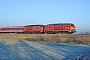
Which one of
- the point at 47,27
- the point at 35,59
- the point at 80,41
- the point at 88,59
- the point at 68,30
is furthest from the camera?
the point at 47,27

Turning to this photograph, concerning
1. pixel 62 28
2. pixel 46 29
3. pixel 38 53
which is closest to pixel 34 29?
pixel 46 29

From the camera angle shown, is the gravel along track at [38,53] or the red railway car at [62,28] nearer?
the gravel along track at [38,53]

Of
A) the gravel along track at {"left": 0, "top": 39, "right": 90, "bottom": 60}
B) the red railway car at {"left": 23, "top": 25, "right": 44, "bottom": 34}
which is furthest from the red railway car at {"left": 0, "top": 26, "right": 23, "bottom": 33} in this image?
the gravel along track at {"left": 0, "top": 39, "right": 90, "bottom": 60}

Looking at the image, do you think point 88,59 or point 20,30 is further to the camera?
point 20,30

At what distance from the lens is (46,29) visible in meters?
47.1

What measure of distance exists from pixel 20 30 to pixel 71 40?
26.1m

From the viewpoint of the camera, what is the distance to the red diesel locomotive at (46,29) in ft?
142

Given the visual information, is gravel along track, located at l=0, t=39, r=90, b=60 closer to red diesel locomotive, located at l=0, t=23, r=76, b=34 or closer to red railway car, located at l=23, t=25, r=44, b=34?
red diesel locomotive, located at l=0, t=23, r=76, b=34

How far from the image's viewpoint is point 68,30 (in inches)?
1681

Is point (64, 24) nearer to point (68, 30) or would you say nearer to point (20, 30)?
point (68, 30)

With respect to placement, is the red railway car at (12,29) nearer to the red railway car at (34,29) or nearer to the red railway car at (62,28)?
the red railway car at (34,29)

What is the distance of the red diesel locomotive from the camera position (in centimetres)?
4319

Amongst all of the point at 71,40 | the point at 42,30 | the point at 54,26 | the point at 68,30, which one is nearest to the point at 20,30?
the point at 42,30

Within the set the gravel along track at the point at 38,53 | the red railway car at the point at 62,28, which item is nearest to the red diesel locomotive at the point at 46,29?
the red railway car at the point at 62,28
